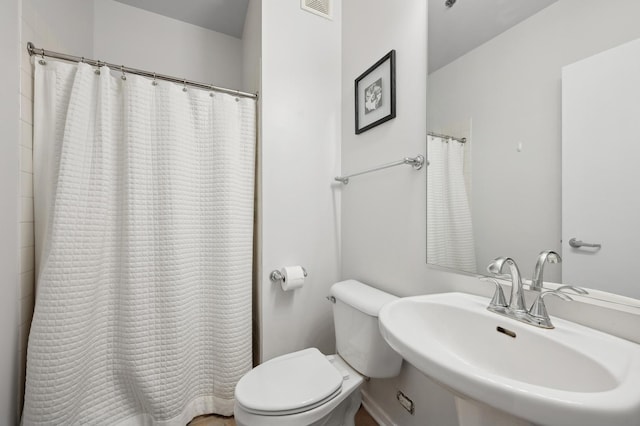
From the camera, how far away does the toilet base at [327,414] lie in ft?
2.85

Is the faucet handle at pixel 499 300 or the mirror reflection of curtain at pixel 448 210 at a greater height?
the mirror reflection of curtain at pixel 448 210

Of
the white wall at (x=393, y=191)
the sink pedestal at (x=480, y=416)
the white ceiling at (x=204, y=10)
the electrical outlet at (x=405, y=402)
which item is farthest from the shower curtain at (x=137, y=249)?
the sink pedestal at (x=480, y=416)

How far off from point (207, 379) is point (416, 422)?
39.9 inches

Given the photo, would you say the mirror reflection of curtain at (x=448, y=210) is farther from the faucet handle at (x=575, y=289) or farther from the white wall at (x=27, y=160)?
the white wall at (x=27, y=160)

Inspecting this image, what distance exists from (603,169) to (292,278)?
46.8 inches

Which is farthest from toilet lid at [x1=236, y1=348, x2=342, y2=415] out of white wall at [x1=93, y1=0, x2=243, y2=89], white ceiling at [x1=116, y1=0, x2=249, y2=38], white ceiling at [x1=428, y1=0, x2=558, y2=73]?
white ceiling at [x1=116, y1=0, x2=249, y2=38]

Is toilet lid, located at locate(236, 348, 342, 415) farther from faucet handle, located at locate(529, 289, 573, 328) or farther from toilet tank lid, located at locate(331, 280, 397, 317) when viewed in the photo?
faucet handle, located at locate(529, 289, 573, 328)

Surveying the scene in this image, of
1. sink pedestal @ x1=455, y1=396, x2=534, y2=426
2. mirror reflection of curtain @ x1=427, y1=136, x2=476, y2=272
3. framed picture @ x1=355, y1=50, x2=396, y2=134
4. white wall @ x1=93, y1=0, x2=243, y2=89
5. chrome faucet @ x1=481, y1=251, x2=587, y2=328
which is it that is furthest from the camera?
white wall @ x1=93, y1=0, x2=243, y2=89

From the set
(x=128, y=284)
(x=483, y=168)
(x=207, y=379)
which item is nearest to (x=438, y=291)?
(x=483, y=168)

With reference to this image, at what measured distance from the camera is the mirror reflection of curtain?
924 mm

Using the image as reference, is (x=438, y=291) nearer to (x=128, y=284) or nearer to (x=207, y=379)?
(x=207, y=379)

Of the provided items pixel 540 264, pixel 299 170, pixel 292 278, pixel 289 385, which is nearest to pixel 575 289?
pixel 540 264

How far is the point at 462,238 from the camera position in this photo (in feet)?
3.07

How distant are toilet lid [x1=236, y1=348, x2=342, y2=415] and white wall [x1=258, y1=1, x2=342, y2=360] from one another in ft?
1.01
